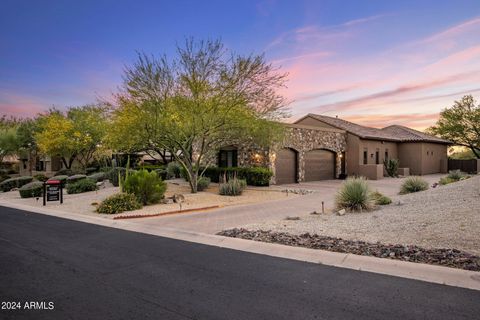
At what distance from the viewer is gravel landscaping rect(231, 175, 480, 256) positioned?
7027mm

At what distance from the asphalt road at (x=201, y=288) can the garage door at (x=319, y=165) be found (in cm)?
2095

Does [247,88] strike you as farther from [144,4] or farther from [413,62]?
[413,62]

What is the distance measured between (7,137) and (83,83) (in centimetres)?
2443

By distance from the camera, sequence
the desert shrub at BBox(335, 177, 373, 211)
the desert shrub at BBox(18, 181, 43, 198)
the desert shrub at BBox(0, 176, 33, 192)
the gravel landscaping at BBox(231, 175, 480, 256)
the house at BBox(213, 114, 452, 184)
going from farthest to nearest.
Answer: the desert shrub at BBox(0, 176, 33, 192) → the house at BBox(213, 114, 452, 184) → the desert shrub at BBox(18, 181, 43, 198) → the desert shrub at BBox(335, 177, 373, 211) → the gravel landscaping at BBox(231, 175, 480, 256)

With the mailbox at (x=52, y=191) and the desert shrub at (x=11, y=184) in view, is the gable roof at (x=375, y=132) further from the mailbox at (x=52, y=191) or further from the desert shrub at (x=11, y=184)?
the desert shrub at (x=11, y=184)

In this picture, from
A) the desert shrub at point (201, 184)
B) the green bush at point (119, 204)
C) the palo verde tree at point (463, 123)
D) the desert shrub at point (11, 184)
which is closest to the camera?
the green bush at point (119, 204)

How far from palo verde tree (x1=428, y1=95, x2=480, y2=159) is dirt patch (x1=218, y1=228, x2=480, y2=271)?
152 ft

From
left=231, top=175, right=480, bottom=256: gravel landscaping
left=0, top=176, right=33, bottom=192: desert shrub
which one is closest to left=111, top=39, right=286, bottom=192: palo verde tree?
left=231, top=175, right=480, bottom=256: gravel landscaping

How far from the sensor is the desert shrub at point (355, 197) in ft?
37.0

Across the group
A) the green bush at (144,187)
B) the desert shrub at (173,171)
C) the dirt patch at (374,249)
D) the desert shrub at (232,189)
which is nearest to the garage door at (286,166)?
the desert shrub at (232,189)

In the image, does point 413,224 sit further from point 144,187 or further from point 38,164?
point 38,164

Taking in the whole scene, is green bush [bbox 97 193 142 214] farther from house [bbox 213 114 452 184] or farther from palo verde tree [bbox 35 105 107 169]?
palo verde tree [bbox 35 105 107 169]

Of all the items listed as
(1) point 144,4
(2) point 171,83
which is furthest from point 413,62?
(1) point 144,4

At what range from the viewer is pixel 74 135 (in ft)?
107
